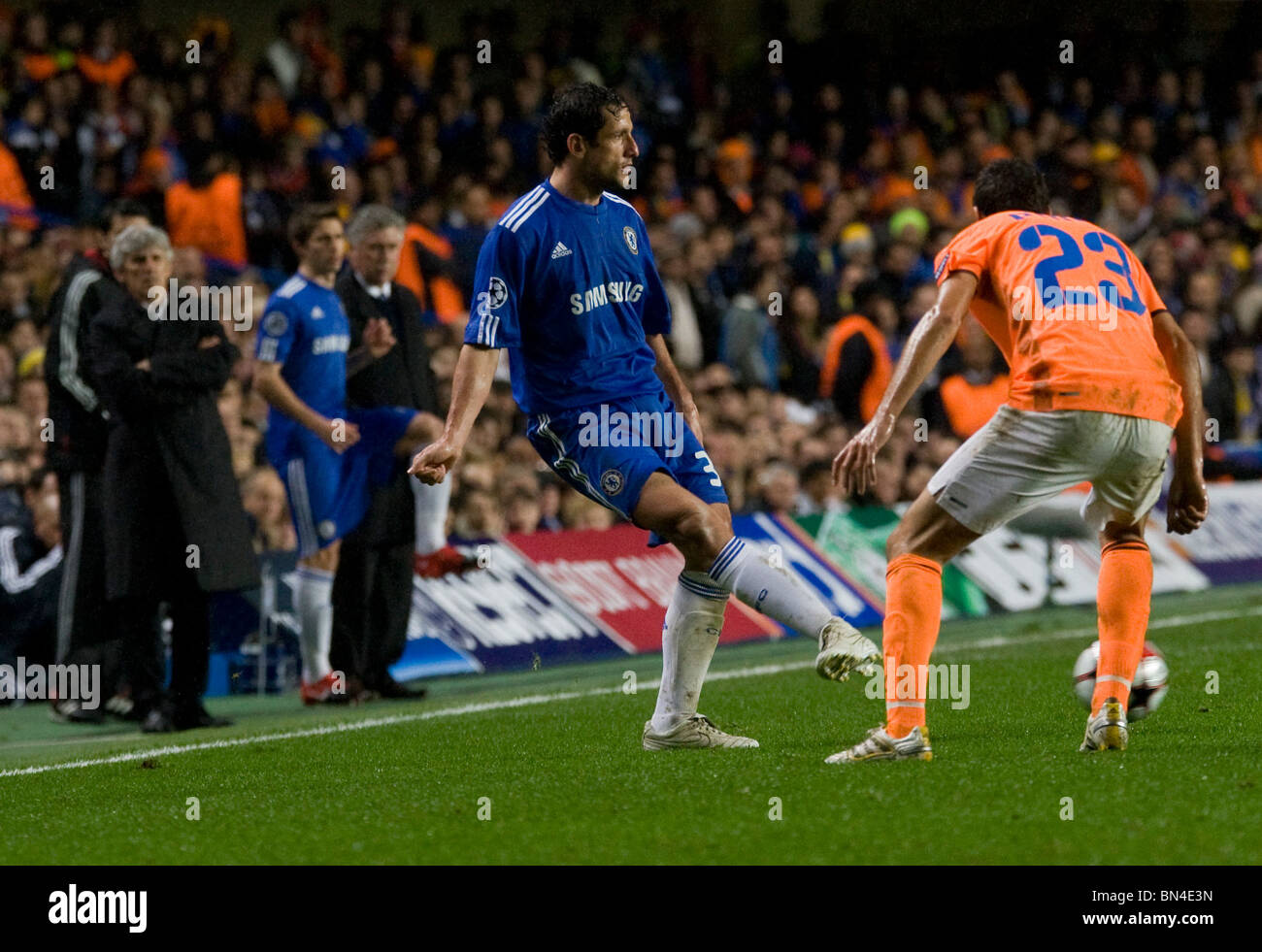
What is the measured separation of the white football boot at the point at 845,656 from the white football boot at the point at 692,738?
3.41 feet

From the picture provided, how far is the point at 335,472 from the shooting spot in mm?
9625

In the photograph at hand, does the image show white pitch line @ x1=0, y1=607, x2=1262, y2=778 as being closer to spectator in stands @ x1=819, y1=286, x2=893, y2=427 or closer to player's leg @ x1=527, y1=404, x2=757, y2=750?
player's leg @ x1=527, y1=404, x2=757, y2=750

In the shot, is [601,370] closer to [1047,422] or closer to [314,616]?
[1047,422]

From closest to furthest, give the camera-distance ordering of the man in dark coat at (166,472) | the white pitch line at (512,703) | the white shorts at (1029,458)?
the white shorts at (1029,458), the white pitch line at (512,703), the man in dark coat at (166,472)

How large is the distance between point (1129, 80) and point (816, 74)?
4.51 meters

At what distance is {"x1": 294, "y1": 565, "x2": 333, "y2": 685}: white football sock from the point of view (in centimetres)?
952

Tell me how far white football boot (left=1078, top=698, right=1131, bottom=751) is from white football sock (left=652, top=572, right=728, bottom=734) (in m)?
1.27

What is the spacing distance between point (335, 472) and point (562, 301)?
3.51m

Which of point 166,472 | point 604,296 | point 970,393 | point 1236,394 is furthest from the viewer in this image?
point 1236,394

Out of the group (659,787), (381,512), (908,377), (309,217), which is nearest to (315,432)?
(381,512)

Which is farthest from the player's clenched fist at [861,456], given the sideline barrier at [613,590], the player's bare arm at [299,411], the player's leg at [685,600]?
the sideline barrier at [613,590]

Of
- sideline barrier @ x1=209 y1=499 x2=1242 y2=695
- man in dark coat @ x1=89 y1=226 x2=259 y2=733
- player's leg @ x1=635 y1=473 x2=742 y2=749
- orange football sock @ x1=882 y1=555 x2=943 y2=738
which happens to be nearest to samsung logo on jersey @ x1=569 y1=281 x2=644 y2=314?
player's leg @ x1=635 y1=473 x2=742 y2=749

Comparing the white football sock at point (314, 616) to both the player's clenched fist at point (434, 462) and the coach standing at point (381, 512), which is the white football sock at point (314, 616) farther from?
the player's clenched fist at point (434, 462)

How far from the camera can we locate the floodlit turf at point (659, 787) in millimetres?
4773
